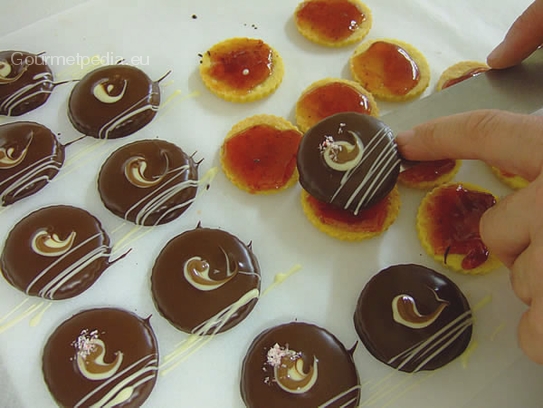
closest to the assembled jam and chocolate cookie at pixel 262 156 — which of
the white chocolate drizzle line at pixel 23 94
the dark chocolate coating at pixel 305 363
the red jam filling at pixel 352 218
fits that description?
the red jam filling at pixel 352 218

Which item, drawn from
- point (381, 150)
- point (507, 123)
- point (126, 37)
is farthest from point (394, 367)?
point (126, 37)

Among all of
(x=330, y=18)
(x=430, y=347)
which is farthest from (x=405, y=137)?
(x=330, y=18)

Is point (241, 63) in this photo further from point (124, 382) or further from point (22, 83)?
point (124, 382)

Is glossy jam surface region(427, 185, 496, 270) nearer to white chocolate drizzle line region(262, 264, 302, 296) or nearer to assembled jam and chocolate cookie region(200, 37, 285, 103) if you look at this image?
white chocolate drizzle line region(262, 264, 302, 296)

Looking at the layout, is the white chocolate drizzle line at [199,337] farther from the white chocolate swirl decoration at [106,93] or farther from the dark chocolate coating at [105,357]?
the white chocolate swirl decoration at [106,93]

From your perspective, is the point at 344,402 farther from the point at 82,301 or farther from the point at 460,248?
the point at 82,301

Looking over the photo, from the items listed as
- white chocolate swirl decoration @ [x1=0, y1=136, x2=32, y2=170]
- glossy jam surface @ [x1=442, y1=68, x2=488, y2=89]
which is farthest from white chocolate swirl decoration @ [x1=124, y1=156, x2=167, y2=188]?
glossy jam surface @ [x1=442, y1=68, x2=488, y2=89]
